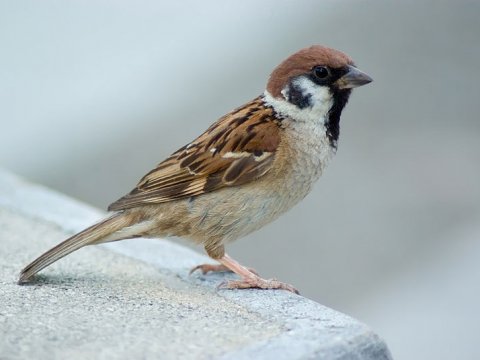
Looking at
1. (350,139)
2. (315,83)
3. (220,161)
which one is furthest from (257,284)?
(350,139)

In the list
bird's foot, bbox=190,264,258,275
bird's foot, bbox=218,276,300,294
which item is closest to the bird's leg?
bird's foot, bbox=218,276,300,294

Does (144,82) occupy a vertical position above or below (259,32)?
below

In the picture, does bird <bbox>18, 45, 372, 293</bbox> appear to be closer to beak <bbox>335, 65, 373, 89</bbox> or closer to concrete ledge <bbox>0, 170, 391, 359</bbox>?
beak <bbox>335, 65, 373, 89</bbox>

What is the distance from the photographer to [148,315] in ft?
9.27

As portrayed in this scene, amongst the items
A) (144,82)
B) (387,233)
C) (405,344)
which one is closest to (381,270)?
(387,233)

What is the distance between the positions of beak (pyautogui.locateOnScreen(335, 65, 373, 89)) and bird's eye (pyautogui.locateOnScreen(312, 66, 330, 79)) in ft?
0.16

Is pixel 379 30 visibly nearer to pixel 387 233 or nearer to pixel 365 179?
pixel 365 179

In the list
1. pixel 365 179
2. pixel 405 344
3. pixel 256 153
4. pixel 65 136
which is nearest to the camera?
pixel 256 153

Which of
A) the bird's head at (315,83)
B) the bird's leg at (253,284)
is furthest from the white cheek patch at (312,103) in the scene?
the bird's leg at (253,284)

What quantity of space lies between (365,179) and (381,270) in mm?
899

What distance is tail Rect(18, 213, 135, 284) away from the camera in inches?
123

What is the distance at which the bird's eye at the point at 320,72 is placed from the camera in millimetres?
3355

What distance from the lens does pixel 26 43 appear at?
30.6 feet

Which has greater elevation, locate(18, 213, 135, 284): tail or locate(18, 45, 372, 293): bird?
locate(18, 45, 372, 293): bird
